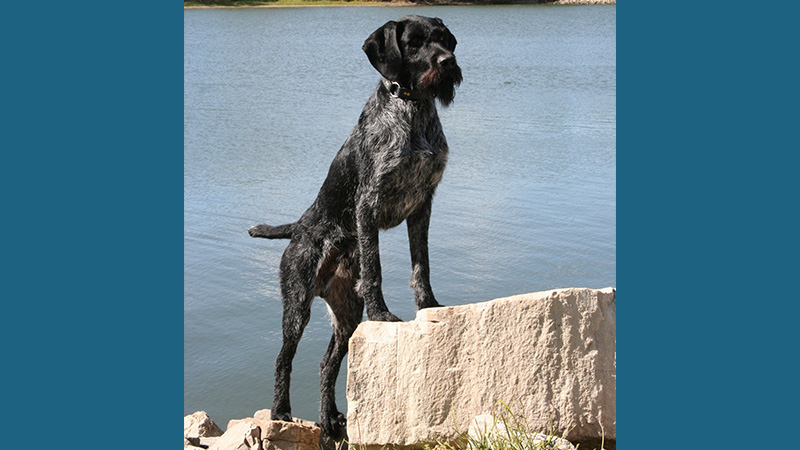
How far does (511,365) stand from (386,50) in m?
1.75

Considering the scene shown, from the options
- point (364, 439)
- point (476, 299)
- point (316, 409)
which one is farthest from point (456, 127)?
point (364, 439)

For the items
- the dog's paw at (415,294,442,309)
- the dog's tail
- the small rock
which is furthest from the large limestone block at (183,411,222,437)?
Result: the dog's paw at (415,294,442,309)

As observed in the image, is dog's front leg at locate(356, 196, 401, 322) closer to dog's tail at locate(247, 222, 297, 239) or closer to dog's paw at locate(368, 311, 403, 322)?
dog's paw at locate(368, 311, 403, 322)

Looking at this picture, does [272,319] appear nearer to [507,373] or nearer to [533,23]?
[507,373]

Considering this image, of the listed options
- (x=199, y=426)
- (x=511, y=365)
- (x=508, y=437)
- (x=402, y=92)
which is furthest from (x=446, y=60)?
(x=199, y=426)

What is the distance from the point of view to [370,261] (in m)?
4.53

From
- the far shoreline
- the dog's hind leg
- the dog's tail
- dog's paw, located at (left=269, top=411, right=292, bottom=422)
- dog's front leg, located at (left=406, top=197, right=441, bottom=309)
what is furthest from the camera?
the far shoreline

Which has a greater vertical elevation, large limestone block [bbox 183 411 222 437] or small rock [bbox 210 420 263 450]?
small rock [bbox 210 420 263 450]

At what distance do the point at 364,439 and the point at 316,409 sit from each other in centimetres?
142

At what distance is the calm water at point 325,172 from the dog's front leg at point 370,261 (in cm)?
141

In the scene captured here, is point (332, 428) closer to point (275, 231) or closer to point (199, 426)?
point (199, 426)

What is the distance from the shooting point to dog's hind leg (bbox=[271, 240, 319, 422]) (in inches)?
191

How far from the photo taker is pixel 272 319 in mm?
6852

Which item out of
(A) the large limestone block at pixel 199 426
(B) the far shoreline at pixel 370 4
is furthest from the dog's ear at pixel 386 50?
(B) the far shoreline at pixel 370 4
